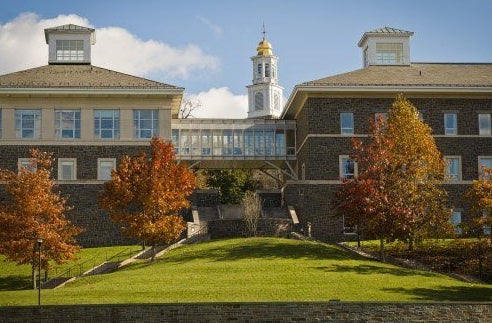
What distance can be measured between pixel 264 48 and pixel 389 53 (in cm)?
4576

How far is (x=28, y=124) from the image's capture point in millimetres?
54219

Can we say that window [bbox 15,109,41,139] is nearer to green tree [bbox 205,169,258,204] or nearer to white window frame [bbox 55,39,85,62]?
white window frame [bbox 55,39,85,62]

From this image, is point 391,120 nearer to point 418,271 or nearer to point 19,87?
point 418,271

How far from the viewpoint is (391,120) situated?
44.8m

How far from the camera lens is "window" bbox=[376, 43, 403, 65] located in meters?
60.7

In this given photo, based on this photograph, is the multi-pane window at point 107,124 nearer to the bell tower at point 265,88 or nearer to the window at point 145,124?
the window at point 145,124

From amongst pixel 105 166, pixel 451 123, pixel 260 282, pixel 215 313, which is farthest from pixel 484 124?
pixel 215 313

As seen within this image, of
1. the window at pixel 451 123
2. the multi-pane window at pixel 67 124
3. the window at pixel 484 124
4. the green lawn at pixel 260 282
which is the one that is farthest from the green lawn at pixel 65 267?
the window at pixel 484 124

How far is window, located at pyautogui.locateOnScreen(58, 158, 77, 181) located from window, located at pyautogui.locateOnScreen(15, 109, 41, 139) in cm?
209

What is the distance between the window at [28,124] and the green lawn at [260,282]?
14.9 meters

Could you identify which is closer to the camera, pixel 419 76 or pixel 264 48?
pixel 419 76

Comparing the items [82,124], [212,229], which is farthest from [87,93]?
[212,229]

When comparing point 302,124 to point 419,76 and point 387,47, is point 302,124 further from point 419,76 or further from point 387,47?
point 387,47

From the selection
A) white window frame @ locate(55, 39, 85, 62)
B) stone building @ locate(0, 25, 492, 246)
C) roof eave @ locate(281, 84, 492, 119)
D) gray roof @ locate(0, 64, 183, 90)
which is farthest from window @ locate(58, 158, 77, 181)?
roof eave @ locate(281, 84, 492, 119)
